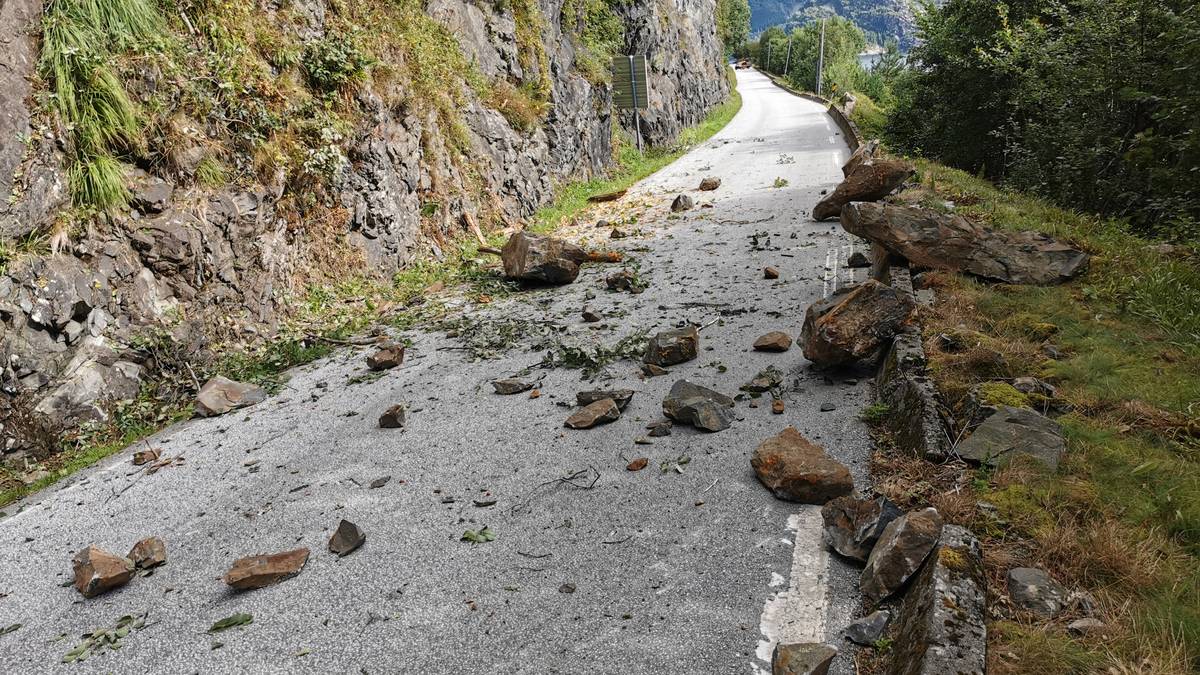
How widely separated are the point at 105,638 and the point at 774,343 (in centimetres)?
547

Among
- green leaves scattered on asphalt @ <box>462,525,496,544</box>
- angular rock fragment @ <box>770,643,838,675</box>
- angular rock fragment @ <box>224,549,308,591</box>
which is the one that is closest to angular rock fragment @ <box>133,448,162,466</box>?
angular rock fragment @ <box>224,549,308,591</box>

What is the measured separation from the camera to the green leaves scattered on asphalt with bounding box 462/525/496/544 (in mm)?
3959

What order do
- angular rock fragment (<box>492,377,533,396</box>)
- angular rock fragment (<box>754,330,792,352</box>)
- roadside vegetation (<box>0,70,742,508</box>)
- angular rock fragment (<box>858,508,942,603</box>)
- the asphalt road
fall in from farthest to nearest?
angular rock fragment (<box>754,330,792,352</box>)
angular rock fragment (<box>492,377,533,396</box>)
roadside vegetation (<box>0,70,742,508</box>)
the asphalt road
angular rock fragment (<box>858,508,942,603</box>)

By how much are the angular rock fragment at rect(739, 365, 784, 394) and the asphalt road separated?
0.12m

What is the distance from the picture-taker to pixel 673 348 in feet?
20.8

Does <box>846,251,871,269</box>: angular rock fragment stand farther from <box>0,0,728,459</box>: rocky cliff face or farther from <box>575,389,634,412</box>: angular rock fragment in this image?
<box>0,0,728,459</box>: rocky cliff face

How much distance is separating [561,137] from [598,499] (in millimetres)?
14482

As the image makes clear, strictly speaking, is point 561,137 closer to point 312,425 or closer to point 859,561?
point 312,425

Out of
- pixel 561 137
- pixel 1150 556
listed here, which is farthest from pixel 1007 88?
pixel 1150 556

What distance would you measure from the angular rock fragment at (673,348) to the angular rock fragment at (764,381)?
0.79 m

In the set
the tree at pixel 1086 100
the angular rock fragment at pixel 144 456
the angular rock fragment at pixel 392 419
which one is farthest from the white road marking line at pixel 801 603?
the tree at pixel 1086 100

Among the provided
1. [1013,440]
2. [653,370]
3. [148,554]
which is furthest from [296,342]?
[1013,440]

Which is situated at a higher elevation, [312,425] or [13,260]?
[13,260]

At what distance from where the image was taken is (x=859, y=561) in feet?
11.1
